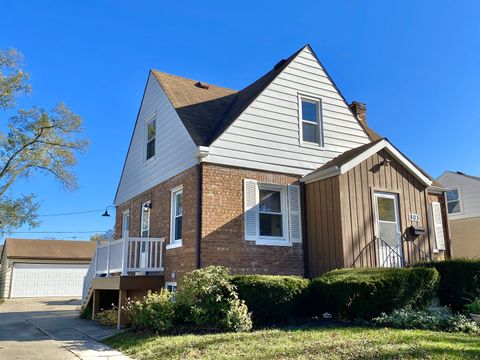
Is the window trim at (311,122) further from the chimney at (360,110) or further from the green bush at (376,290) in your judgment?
the green bush at (376,290)

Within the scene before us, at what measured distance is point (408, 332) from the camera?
23.8 feet

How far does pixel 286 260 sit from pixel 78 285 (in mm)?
22492

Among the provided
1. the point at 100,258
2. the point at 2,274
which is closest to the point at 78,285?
the point at 2,274

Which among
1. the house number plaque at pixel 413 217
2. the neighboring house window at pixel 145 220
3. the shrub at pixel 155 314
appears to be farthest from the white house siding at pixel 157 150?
the house number plaque at pixel 413 217

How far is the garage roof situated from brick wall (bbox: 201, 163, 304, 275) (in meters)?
22.0

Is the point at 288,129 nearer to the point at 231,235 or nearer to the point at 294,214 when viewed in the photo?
the point at 294,214

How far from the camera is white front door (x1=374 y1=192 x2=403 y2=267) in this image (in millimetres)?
11188

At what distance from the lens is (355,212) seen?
428 inches

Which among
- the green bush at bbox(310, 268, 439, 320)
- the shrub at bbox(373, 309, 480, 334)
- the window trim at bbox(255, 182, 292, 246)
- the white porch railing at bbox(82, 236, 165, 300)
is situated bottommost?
the shrub at bbox(373, 309, 480, 334)

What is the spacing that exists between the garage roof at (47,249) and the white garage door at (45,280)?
2.22 ft

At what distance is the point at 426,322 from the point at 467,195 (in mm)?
17038

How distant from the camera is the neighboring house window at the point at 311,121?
12875 mm

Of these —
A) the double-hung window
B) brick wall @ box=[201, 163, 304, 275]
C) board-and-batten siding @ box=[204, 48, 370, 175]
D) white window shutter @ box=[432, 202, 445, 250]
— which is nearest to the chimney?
board-and-batten siding @ box=[204, 48, 370, 175]

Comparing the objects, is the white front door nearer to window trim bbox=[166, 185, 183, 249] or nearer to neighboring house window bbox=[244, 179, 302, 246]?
neighboring house window bbox=[244, 179, 302, 246]
